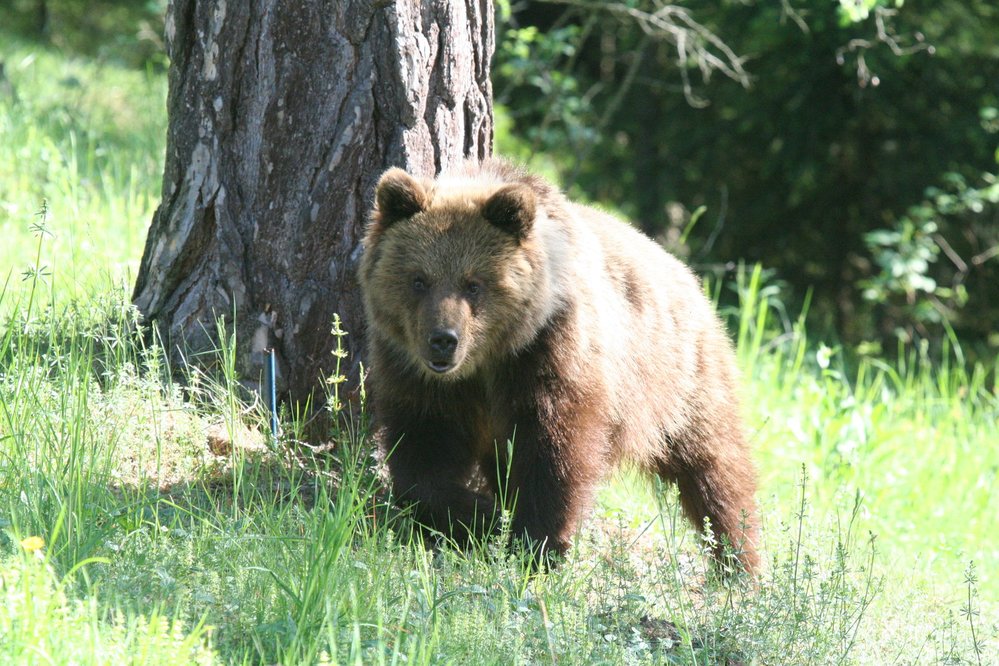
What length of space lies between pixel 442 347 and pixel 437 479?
2.00ft

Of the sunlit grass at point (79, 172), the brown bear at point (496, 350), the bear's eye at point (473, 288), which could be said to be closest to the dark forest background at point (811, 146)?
the sunlit grass at point (79, 172)

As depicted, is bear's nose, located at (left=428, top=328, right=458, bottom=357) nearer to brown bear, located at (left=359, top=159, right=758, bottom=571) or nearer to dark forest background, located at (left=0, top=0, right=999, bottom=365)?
brown bear, located at (left=359, top=159, right=758, bottom=571)

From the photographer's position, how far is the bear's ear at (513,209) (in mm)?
4727

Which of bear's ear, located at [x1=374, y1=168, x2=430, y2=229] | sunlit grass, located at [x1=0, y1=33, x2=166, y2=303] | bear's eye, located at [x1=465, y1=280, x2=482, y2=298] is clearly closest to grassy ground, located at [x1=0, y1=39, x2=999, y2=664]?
sunlit grass, located at [x1=0, y1=33, x2=166, y2=303]

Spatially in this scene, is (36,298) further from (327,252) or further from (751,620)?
(751,620)

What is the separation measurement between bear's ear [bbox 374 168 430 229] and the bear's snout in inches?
24.9

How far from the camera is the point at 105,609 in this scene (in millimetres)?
3223

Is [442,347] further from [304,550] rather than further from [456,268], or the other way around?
[304,550]

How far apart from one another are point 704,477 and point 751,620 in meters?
1.57

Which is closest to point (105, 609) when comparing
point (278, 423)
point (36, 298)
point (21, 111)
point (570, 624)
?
point (570, 624)

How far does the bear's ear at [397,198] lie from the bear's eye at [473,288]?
15.8 inches

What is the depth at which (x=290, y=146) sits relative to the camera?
5238mm

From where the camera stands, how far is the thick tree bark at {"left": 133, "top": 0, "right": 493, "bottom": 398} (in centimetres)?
516

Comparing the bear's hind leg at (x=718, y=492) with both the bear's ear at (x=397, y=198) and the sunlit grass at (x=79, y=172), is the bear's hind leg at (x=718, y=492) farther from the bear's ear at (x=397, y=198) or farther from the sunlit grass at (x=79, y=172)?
the sunlit grass at (x=79, y=172)
